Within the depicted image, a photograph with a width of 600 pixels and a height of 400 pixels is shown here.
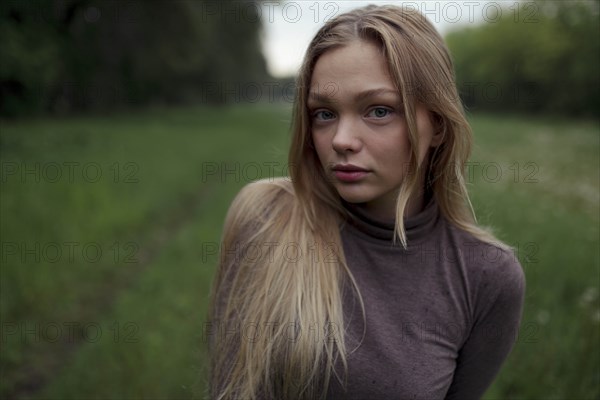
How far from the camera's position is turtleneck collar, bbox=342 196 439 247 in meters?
1.65

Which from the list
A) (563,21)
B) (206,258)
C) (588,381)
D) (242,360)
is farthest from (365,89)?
(563,21)

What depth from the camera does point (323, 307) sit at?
1549mm

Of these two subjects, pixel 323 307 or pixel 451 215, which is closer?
pixel 323 307

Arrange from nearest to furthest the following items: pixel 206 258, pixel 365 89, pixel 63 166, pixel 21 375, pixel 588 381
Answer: pixel 365 89 < pixel 588 381 < pixel 21 375 < pixel 206 258 < pixel 63 166

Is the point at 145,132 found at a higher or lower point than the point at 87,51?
lower

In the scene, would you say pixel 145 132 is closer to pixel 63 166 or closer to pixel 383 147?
pixel 63 166

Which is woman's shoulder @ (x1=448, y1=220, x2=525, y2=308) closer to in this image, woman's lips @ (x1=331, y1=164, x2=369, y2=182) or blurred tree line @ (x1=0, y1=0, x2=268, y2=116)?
woman's lips @ (x1=331, y1=164, x2=369, y2=182)

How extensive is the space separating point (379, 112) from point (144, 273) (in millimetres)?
4571

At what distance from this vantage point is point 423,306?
1604 millimetres

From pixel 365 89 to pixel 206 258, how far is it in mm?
4780

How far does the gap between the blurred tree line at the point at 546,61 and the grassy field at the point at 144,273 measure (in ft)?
83.9

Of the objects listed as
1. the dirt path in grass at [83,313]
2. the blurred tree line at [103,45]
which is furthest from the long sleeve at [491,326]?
the blurred tree line at [103,45]

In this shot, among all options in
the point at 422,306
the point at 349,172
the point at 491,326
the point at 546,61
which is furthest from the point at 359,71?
the point at 546,61

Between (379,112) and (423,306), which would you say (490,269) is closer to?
(423,306)
